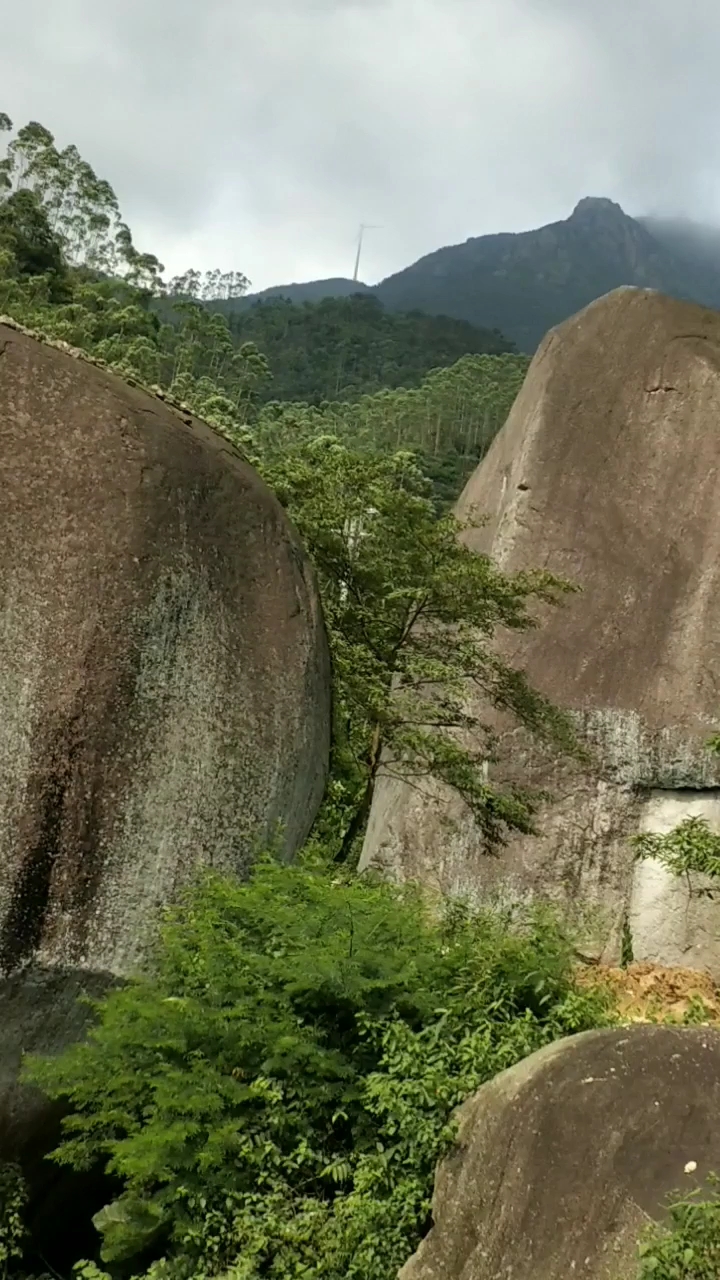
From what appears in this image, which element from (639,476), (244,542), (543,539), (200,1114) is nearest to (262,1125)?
(200,1114)

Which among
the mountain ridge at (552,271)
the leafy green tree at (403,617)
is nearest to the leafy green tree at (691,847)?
the leafy green tree at (403,617)

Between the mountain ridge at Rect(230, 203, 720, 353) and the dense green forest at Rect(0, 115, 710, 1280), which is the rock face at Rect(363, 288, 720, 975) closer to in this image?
the dense green forest at Rect(0, 115, 710, 1280)

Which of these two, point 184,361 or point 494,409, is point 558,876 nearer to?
point 184,361

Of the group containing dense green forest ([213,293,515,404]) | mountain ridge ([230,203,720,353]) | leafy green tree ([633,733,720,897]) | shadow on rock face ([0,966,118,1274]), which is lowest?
shadow on rock face ([0,966,118,1274])

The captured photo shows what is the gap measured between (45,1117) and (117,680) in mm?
1960

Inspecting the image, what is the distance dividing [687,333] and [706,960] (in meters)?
6.35

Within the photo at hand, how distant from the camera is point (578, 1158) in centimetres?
356

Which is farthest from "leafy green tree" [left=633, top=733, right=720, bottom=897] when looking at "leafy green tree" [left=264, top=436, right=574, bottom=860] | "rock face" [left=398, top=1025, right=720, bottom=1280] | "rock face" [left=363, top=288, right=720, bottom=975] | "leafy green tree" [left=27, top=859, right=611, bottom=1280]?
"rock face" [left=363, top=288, right=720, bottom=975]

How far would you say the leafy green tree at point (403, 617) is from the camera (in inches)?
317

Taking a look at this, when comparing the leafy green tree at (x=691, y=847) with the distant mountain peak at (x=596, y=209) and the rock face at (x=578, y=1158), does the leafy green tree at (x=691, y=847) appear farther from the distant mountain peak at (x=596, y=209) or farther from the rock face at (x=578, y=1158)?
the distant mountain peak at (x=596, y=209)

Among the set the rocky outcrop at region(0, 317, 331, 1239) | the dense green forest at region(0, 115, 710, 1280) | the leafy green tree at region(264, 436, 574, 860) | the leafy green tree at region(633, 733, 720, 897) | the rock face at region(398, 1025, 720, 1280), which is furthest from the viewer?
the leafy green tree at region(264, 436, 574, 860)

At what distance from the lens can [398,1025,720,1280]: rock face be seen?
3.39m

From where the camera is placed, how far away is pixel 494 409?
39094mm

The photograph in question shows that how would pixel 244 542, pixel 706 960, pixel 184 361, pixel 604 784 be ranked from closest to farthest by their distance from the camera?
pixel 244 542 → pixel 706 960 → pixel 604 784 → pixel 184 361
